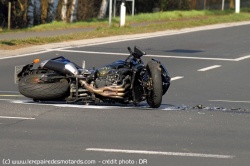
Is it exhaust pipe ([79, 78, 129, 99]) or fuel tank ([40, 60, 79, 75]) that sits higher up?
fuel tank ([40, 60, 79, 75])

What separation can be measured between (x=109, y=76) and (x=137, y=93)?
1.73 feet

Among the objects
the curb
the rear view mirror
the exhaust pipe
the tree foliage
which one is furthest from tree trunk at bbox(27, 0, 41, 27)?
the exhaust pipe

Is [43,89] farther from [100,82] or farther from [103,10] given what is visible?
[103,10]

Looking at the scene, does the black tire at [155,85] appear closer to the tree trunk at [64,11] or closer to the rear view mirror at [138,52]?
the rear view mirror at [138,52]

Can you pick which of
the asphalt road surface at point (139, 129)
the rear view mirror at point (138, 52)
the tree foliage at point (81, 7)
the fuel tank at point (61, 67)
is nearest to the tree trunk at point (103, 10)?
the tree foliage at point (81, 7)

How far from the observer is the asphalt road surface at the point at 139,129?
8.67 m

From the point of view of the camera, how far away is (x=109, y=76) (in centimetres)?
1255

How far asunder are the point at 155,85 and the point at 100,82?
910mm

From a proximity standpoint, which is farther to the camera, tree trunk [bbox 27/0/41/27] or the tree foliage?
the tree foliage

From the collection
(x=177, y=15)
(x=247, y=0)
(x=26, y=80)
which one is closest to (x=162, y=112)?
(x=26, y=80)

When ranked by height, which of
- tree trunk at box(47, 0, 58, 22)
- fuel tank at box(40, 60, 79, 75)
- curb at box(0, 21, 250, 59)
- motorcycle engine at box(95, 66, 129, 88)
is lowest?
curb at box(0, 21, 250, 59)

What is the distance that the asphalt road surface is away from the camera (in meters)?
8.67

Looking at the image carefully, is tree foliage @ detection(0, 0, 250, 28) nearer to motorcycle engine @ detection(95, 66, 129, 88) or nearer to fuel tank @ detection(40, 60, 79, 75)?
fuel tank @ detection(40, 60, 79, 75)

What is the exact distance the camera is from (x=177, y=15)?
144 feet
